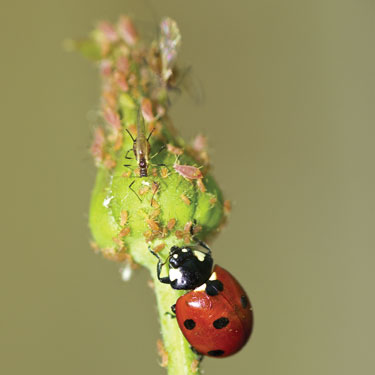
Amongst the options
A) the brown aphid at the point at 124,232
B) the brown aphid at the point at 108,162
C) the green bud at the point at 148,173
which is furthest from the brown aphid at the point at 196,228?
the brown aphid at the point at 108,162

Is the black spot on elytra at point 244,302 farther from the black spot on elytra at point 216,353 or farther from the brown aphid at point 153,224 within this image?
the brown aphid at point 153,224

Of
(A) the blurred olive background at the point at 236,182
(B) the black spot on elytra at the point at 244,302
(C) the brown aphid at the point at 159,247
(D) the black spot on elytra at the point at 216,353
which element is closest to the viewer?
(C) the brown aphid at the point at 159,247

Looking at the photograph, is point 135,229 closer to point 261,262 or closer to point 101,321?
point 101,321

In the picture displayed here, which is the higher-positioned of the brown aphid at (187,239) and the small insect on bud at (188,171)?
the small insect on bud at (188,171)

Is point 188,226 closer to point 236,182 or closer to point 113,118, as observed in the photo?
point 113,118

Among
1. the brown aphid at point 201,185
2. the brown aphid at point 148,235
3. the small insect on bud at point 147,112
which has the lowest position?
the brown aphid at point 148,235

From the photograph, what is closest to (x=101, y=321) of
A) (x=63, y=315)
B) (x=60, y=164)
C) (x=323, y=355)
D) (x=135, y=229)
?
(x=63, y=315)
